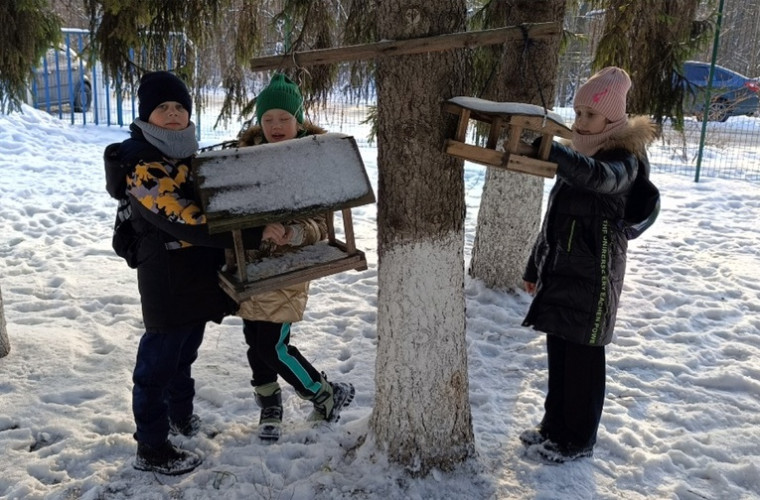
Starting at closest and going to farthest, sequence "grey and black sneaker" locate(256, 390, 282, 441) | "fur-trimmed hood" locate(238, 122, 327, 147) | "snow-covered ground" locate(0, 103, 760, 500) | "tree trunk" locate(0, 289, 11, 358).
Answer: "snow-covered ground" locate(0, 103, 760, 500), "fur-trimmed hood" locate(238, 122, 327, 147), "grey and black sneaker" locate(256, 390, 282, 441), "tree trunk" locate(0, 289, 11, 358)

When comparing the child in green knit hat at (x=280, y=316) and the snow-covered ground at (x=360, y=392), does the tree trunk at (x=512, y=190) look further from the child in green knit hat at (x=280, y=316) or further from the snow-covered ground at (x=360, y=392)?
the child in green knit hat at (x=280, y=316)

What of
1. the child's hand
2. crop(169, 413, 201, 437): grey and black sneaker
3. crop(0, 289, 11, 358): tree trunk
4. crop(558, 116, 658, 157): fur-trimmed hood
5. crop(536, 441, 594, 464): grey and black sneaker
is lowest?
crop(169, 413, 201, 437): grey and black sneaker

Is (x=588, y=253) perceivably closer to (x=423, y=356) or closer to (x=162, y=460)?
(x=423, y=356)

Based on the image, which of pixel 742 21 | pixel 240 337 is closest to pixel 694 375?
pixel 240 337

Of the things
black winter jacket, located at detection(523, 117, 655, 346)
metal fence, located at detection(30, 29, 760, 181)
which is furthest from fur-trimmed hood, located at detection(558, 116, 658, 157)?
metal fence, located at detection(30, 29, 760, 181)

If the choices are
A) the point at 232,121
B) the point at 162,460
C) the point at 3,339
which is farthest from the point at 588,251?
the point at 232,121

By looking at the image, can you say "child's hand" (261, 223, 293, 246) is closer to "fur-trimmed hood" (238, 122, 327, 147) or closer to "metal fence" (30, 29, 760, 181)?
"fur-trimmed hood" (238, 122, 327, 147)

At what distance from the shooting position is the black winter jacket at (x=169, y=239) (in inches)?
91.8

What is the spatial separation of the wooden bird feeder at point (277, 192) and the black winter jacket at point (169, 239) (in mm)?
151

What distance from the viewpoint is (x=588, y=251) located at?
2.68 m

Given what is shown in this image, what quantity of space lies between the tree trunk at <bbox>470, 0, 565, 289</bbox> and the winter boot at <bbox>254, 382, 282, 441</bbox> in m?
2.46

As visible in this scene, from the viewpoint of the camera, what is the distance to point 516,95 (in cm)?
439

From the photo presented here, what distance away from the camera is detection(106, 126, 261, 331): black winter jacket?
2.33m

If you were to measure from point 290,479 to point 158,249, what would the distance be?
3.64 ft
